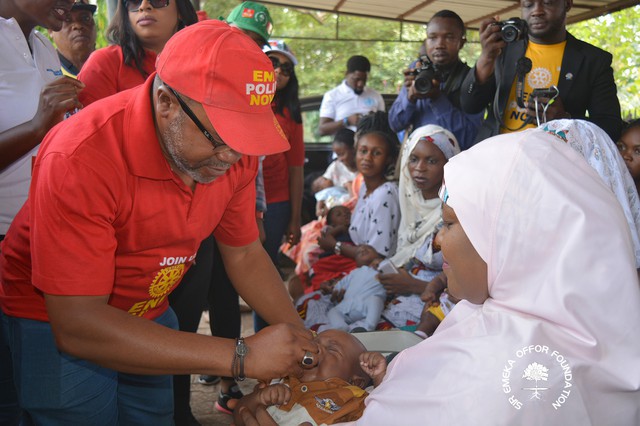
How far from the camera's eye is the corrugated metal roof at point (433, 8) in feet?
19.4

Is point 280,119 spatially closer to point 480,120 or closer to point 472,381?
point 480,120

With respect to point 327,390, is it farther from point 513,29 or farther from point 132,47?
point 513,29

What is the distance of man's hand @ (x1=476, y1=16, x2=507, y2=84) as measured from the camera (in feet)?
11.5

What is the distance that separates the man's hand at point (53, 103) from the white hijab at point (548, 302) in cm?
161

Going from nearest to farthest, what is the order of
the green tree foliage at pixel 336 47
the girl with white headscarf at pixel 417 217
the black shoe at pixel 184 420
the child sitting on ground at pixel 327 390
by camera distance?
the child sitting on ground at pixel 327 390 < the black shoe at pixel 184 420 < the girl with white headscarf at pixel 417 217 < the green tree foliage at pixel 336 47

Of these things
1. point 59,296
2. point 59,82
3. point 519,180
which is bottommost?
point 59,296

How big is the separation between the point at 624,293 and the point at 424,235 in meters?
2.34

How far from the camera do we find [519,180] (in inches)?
56.5

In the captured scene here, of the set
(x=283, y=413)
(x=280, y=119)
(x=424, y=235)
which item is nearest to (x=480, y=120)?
(x=424, y=235)

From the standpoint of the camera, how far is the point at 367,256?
12.9 feet

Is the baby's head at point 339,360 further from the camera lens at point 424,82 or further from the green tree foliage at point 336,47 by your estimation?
the green tree foliage at point 336,47

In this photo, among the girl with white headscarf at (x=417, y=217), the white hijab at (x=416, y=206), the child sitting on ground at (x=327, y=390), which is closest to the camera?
the child sitting on ground at (x=327, y=390)

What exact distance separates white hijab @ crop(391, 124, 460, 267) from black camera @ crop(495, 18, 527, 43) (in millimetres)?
690

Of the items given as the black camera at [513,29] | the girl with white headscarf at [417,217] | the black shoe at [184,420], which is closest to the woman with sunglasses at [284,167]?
the girl with white headscarf at [417,217]
